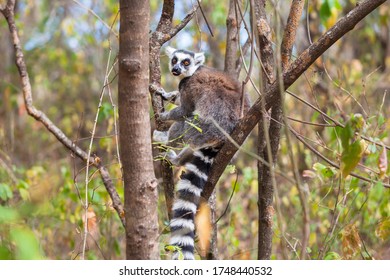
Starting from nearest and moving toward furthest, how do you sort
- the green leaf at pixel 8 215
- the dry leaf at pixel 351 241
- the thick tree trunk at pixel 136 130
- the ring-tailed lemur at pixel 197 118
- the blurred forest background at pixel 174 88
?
the green leaf at pixel 8 215 < the thick tree trunk at pixel 136 130 < the dry leaf at pixel 351 241 < the ring-tailed lemur at pixel 197 118 < the blurred forest background at pixel 174 88

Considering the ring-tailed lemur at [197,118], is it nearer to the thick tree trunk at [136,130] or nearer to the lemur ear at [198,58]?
the lemur ear at [198,58]

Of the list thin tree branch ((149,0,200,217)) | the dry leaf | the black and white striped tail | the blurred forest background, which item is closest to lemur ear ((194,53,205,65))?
the blurred forest background

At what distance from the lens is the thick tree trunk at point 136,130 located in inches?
88.9

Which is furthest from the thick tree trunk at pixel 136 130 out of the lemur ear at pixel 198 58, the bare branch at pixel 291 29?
the lemur ear at pixel 198 58

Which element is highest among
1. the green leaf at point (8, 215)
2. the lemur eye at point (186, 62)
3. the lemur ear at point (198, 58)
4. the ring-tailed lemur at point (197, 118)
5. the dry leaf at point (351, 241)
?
the lemur ear at point (198, 58)

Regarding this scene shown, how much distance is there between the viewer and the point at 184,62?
5410 mm

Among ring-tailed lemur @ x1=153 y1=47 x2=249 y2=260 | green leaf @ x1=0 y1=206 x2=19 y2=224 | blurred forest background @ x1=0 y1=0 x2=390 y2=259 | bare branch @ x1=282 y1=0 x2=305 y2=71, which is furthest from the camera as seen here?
blurred forest background @ x1=0 y1=0 x2=390 y2=259

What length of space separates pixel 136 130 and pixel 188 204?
5.70ft

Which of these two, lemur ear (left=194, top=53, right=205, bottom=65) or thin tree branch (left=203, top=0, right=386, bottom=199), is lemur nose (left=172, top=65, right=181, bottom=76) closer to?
lemur ear (left=194, top=53, right=205, bottom=65)

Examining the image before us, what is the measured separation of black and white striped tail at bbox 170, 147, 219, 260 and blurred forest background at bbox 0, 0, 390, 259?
920 mm

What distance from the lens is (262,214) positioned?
407cm

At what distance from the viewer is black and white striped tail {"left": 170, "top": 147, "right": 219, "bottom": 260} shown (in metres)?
3.73

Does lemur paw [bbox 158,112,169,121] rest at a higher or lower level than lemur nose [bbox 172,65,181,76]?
lower

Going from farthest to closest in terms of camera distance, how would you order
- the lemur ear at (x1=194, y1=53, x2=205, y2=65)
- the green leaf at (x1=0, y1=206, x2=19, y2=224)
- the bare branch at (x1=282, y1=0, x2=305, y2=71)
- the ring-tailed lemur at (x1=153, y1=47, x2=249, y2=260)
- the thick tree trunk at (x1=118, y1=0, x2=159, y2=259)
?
the lemur ear at (x1=194, y1=53, x2=205, y2=65) → the ring-tailed lemur at (x1=153, y1=47, x2=249, y2=260) → the bare branch at (x1=282, y1=0, x2=305, y2=71) → the thick tree trunk at (x1=118, y1=0, x2=159, y2=259) → the green leaf at (x1=0, y1=206, x2=19, y2=224)
